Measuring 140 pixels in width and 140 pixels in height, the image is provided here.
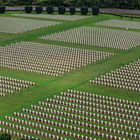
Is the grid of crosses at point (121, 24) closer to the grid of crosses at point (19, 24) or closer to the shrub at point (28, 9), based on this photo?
the grid of crosses at point (19, 24)

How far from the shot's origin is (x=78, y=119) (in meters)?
38.6

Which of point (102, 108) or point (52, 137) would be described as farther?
point (102, 108)

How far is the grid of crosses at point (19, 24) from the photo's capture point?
8660cm

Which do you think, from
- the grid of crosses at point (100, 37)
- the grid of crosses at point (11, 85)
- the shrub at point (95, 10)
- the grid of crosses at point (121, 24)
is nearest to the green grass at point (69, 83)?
the grid of crosses at point (11, 85)

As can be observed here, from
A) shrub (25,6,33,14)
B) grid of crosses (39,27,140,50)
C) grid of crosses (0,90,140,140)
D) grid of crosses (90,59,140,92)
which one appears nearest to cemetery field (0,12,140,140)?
grid of crosses (39,27,140,50)

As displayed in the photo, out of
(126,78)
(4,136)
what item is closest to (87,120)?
(4,136)

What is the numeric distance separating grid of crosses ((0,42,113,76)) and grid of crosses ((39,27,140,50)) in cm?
638

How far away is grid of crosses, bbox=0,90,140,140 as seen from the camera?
35250mm

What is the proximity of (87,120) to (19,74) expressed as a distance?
17210 mm

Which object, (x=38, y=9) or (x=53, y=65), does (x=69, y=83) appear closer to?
(x=53, y=65)

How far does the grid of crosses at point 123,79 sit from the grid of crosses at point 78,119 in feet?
16.3

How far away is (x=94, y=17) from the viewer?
105 m

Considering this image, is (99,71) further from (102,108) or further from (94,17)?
(94,17)

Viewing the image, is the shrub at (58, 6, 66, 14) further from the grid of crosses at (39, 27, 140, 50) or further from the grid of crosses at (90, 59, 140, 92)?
the grid of crosses at (90, 59, 140, 92)
